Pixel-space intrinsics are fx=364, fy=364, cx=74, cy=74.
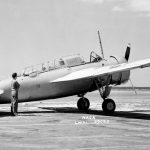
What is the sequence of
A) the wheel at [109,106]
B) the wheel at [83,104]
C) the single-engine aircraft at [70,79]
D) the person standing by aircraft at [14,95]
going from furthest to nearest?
the wheel at [83,104] < the wheel at [109,106] < the single-engine aircraft at [70,79] < the person standing by aircraft at [14,95]

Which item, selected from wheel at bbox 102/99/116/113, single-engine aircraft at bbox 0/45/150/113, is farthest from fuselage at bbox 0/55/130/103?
wheel at bbox 102/99/116/113

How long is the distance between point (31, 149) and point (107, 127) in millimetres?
4617

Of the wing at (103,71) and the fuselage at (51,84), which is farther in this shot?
the fuselage at (51,84)

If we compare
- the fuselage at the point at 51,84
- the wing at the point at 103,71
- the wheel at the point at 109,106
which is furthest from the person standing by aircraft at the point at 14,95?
the wheel at the point at 109,106

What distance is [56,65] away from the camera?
18297 millimetres

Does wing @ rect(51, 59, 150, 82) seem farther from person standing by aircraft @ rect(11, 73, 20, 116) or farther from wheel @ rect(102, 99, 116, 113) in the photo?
person standing by aircraft @ rect(11, 73, 20, 116)

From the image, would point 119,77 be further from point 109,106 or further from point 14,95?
point 14,95

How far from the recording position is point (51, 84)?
57.7 ft

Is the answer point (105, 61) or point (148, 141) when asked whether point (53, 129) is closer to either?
point (148, 141)

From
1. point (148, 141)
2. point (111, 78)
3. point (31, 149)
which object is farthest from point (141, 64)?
point (31, 149)

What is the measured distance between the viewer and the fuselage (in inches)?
658

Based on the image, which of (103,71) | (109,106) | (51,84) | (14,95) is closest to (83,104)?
(109,106)

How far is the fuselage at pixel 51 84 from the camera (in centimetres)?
1670

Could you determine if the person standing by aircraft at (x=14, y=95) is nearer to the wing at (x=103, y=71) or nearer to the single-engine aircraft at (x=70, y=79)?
the single-engine aircraft at (x=70, y=79)
